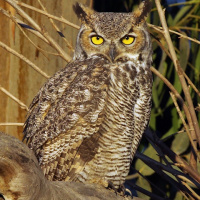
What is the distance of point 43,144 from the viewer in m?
2.55

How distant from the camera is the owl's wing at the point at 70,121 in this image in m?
2.49

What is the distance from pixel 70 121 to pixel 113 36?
20.0 inches

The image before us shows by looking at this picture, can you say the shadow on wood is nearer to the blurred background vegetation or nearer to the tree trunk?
the tree trunk

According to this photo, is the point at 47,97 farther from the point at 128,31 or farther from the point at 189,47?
the point at 189,47

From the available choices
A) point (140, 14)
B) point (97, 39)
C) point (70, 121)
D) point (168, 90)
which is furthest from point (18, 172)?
point (168, 90)

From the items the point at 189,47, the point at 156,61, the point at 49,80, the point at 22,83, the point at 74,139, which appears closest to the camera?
the point at 74,139

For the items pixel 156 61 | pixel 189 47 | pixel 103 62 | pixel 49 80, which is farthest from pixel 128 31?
pixel 156 61

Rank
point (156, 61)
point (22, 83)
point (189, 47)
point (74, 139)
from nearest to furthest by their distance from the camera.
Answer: point (74, 139), point (22, 83), point (189, 47), point (156, 61)

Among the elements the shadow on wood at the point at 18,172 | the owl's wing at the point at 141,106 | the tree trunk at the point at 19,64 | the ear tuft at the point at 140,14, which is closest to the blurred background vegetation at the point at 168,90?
the tree trunk at the point at 19,64

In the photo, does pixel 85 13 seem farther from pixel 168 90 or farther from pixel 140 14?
pixel 168 90

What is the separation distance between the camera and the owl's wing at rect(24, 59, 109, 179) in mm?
2492

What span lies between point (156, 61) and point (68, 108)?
2.04 metres

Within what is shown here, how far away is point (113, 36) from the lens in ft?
8.71

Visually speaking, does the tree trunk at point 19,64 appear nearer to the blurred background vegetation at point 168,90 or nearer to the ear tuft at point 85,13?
the blurred background vegetation at point 168,90
